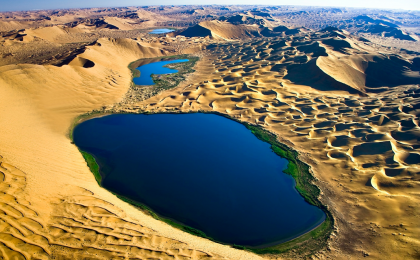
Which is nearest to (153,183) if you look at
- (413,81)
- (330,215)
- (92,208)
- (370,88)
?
(92,208)

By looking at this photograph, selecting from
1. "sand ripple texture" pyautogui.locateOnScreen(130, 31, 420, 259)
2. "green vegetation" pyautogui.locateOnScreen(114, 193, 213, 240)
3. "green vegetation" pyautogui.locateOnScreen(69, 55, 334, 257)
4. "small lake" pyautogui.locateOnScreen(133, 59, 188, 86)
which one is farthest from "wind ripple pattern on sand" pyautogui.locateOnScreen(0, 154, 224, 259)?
"small lake" pyautogui.locateOnScreen(133, 59, 188, 86)

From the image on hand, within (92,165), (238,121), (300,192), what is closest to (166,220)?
(92,165)

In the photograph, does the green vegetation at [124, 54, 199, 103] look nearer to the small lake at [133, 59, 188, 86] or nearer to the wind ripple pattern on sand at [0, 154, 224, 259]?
the small lake at [133, 59, 188, 86]

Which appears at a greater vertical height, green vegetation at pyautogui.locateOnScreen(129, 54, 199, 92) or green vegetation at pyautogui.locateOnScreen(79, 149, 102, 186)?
green vegetation at pyautogui.locateOnScreen(129, 54, 199, 92)

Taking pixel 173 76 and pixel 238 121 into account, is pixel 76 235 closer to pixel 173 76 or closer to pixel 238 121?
pixel 238 121

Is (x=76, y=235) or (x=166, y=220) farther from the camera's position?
(x=166, y=220)

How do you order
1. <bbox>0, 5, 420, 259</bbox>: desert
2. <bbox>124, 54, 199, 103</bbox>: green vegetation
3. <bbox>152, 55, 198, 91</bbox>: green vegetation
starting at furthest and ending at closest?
1. <bbox>152, 55, 198, 91</bbox>: green vegetation
2. <bbox>124, 54, 199, 103</bbox>: green vegetation
3. <bbox>0, 5, 420, 259</bbox>: desert

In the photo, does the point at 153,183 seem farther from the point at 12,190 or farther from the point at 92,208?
the point at 12,190
